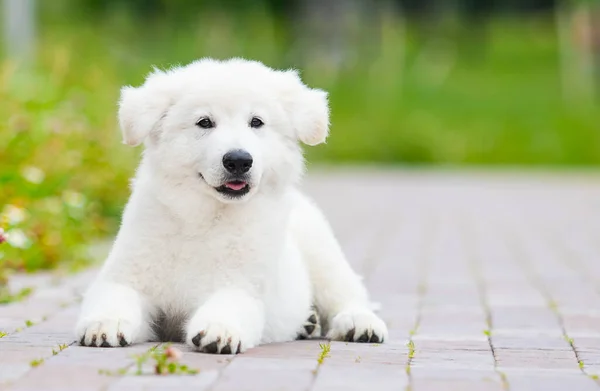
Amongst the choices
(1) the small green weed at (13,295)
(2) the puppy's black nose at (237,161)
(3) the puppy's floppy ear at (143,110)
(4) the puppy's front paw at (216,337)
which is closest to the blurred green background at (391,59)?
(1) the small green weed at (13,295)

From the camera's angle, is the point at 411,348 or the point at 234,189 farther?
the point at 411,348

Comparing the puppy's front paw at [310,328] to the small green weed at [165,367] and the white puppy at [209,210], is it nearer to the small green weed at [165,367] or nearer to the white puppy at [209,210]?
the white puppy at [209,210]

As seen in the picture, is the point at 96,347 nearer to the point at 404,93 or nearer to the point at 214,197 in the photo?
the point at 214,197

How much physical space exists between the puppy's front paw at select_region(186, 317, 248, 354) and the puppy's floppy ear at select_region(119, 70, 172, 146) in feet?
2.95

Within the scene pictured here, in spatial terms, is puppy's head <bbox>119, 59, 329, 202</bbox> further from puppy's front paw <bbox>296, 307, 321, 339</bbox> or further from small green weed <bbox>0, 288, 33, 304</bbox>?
small green weed <bbox>0, 288, 33, 304</bbox>

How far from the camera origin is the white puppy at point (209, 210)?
4895 millimetres

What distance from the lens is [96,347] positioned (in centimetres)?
481

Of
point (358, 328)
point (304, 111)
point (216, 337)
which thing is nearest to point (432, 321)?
point (358, 328)

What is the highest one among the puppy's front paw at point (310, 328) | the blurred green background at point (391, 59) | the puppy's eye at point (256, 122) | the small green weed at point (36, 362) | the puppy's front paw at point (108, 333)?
the blurred green background at point (391, 59)

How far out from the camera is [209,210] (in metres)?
5.12

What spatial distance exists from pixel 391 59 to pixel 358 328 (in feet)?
74.2

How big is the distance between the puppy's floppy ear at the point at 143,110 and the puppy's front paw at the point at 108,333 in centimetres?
80

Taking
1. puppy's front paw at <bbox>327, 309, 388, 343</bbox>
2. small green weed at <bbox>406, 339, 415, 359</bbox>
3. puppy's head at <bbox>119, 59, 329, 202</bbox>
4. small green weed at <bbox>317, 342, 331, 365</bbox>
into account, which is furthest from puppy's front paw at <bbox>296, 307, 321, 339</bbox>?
puppy's head at <bbox>119, 59, 329, 202</bbox>

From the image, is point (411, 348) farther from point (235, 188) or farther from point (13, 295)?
point (13, 295)
